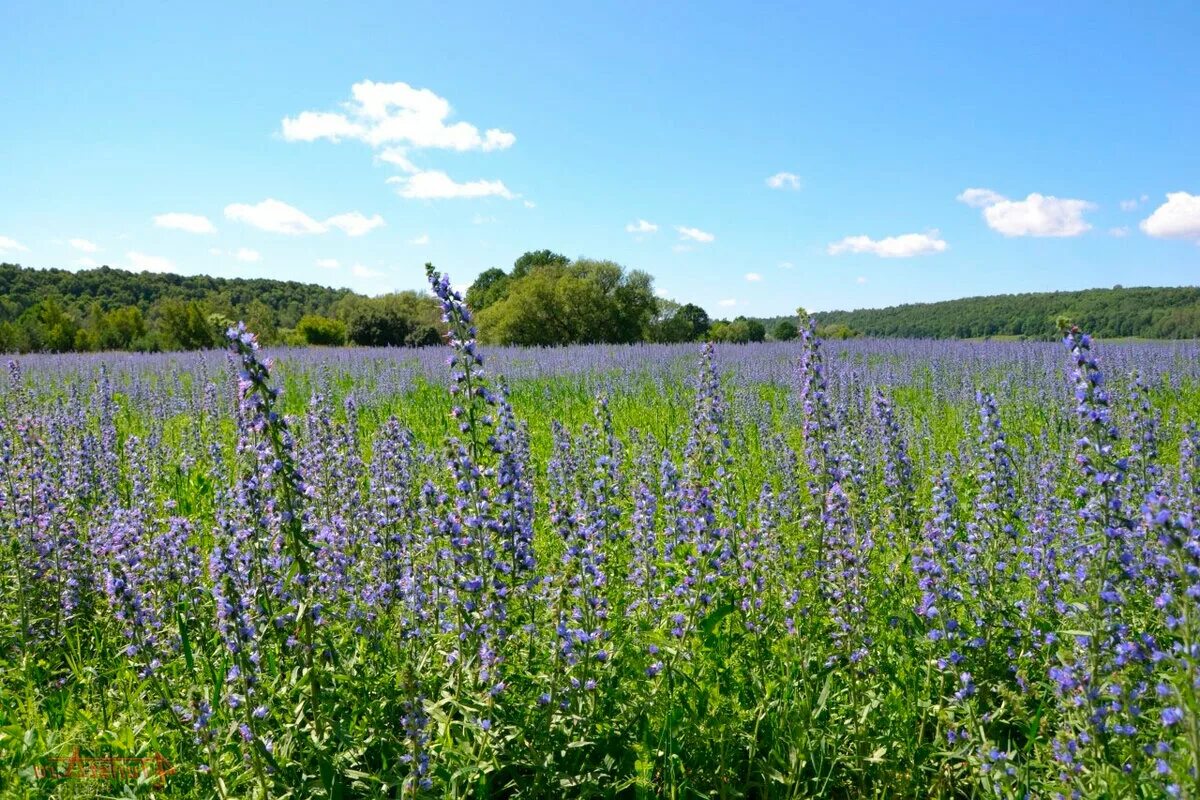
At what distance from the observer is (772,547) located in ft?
13.9

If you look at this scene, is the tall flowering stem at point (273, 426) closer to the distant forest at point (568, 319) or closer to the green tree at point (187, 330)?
the distant forest at point (568, 319)

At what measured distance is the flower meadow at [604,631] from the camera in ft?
8.66

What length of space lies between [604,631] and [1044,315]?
3793cm

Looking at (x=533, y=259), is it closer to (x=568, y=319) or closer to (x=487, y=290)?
(x=487, y=290)

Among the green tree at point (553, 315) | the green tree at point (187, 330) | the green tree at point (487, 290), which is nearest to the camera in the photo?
the green tree at point (187, 330)

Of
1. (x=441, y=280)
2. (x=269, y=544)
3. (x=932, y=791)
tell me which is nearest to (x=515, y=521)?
(x=441, y=280)

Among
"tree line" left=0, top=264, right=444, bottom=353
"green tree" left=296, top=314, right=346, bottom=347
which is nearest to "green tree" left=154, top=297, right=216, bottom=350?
"tree line" left=0, top=264, right=444, bottom=353

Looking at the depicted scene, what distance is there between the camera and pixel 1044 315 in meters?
34.5

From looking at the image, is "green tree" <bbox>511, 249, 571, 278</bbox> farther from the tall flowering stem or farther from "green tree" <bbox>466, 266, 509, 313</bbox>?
the tall flowering stem

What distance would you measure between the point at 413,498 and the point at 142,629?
1767 mm

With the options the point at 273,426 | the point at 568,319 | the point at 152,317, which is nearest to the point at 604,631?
the point at 273,426

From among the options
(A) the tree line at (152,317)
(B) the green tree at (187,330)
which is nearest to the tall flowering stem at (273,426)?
(A) the tree line at (152,317)

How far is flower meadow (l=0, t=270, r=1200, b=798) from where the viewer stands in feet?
8.66

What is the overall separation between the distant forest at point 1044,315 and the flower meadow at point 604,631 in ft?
62.8
